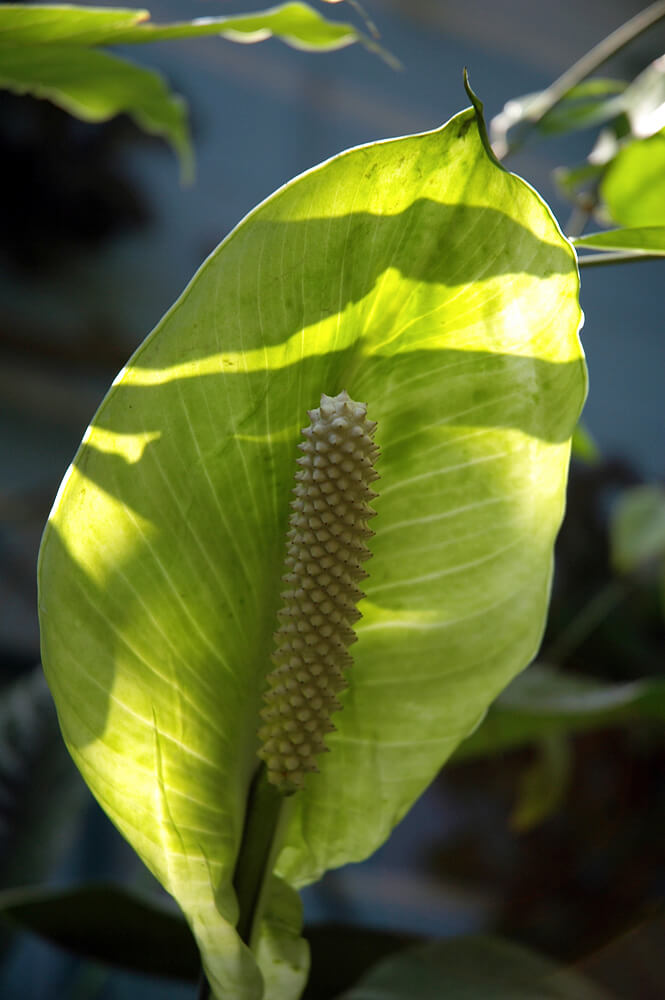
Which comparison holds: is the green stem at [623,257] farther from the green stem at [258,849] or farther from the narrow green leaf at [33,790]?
the narrow green leaf at [33,790]

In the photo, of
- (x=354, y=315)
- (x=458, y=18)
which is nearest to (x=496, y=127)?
(x=354, y=315)

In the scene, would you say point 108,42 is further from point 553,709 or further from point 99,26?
point 553,709

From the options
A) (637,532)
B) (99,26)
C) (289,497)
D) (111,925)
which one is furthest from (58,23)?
(637,532)

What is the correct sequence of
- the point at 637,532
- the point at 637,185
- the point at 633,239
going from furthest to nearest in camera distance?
the point at 637,532 < the point at 637,185 < the point at 633,239

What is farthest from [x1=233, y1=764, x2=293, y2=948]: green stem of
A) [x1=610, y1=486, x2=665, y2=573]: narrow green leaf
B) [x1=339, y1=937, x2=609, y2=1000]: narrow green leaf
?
[x1=610, y1=486, x2=665, y2=573]: narrow green leaf

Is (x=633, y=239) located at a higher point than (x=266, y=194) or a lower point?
lower

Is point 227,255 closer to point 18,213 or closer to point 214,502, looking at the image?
point 214,502

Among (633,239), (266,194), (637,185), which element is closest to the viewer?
(633,239)
